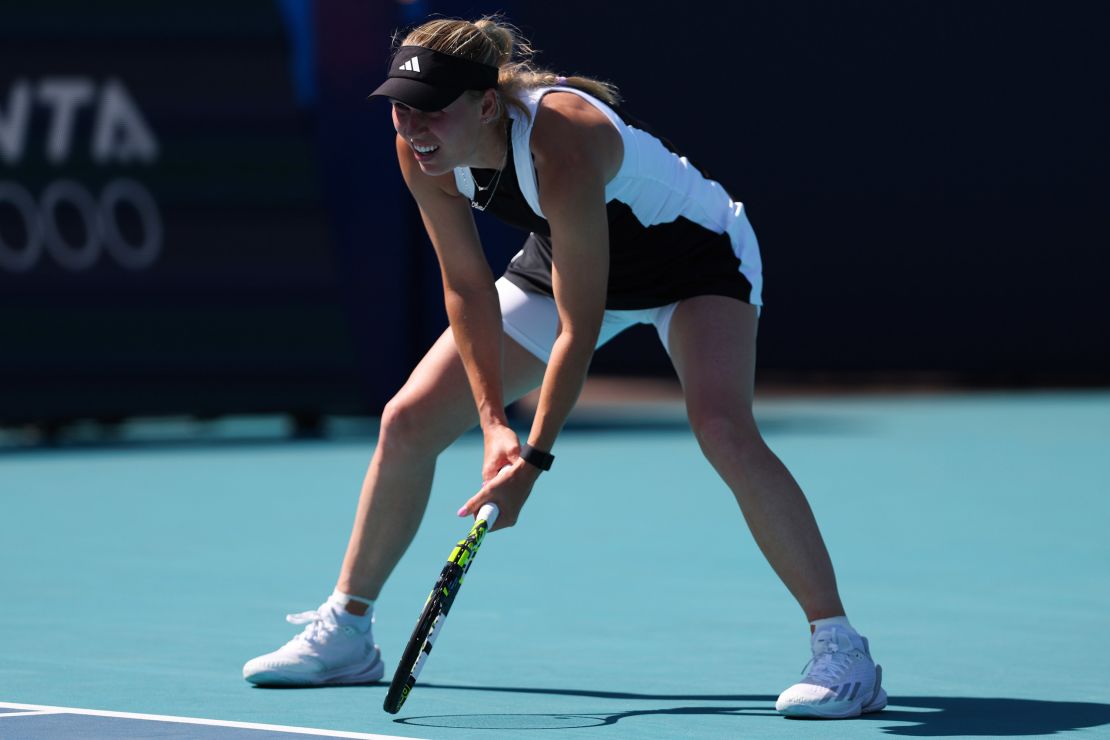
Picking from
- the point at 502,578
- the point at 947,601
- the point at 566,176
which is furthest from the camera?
the point at 502,578

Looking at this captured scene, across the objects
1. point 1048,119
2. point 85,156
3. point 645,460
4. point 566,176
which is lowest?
point 566,176

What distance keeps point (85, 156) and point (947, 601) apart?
6.51 meters

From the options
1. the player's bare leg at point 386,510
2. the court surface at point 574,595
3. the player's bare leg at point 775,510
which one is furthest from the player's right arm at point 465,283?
the court surface at point 574,595

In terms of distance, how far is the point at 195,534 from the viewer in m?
7.51

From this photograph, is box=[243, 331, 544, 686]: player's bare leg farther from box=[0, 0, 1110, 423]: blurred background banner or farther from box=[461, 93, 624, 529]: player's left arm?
box=[0, 0, 1110, 423]: blurred background banner

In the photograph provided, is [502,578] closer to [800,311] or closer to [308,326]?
[308,326]

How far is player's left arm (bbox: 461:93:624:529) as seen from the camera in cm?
411

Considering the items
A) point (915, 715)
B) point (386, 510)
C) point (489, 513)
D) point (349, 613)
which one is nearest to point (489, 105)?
point (489, 513)

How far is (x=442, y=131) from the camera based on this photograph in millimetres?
4168

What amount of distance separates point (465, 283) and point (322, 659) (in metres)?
0.89

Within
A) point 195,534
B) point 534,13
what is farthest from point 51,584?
point 534,13

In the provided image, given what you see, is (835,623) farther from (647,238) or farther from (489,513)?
(647,238)

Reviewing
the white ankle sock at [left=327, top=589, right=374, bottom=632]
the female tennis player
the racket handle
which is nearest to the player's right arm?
the female tennis player

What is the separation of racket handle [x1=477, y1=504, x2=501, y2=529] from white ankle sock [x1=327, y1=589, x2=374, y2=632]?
62 cm
